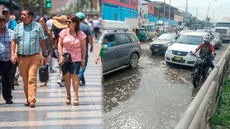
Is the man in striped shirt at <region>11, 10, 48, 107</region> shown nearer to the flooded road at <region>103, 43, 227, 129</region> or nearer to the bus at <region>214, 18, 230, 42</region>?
the flooded road at <region>103, 43, 227, 129</region>

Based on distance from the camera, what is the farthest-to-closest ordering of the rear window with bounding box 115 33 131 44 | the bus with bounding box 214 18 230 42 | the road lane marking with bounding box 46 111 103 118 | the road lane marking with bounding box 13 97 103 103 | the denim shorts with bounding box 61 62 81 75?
the bus with bounding box 214 18 230 42, the rear window with bounding box 115 33 131 44, the road lane marking with bounding box 13 97 103 103, the denim shorts with bounding box 61 62 81 75, the road lane marking with bounding box 46 111 103 118

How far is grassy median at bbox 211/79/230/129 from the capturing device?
604cm

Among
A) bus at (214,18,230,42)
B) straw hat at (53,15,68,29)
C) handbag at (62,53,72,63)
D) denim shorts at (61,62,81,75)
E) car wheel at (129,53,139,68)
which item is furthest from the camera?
bus at (214,18,230,42)

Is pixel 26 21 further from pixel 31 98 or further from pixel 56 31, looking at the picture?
pixel 56 31

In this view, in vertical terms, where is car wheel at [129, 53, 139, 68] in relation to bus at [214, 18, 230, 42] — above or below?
below

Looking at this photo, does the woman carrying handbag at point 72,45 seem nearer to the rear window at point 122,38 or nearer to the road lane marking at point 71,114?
the road lane marking at point 71,114

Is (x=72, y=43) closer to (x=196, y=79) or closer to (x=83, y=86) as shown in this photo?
(x=83, y=86)

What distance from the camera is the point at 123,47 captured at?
1145 centimetres

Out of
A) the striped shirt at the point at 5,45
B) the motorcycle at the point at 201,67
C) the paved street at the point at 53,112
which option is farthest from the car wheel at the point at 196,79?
the striped shirt at the point at 5,45

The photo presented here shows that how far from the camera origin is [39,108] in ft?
17.9

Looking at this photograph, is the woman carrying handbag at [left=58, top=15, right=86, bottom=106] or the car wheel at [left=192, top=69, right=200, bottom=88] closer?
the woman carrying handbag at [left=58, top=15, right=86, bottom=106]

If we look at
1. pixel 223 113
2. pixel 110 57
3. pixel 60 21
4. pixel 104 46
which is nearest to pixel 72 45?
pixel 60 21

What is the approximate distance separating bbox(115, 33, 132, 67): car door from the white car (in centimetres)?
257

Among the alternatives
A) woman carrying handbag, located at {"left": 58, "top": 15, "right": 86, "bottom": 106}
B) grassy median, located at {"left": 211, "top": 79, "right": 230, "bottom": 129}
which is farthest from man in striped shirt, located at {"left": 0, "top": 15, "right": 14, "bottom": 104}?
grassy median, located at {"left": 211, "top": 79, "right": 230, "bottom": 129}
